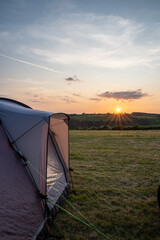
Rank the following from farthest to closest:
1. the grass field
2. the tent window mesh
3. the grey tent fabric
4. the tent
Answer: the tent window mesh < the grass field < the tent < the grey tent fabric

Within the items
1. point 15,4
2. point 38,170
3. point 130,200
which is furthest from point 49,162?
point 15,4

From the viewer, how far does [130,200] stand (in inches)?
205

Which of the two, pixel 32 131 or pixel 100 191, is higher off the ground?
pixel 32 131

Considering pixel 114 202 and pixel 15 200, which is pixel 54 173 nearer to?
pixel 114 202

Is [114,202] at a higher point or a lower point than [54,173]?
lower

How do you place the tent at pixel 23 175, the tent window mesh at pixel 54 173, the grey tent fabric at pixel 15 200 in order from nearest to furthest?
the grey tent fabric at pixel 15 200
the tent at pixel 23 175
the tent window mesh at pixel 54 173

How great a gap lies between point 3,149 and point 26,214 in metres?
1.27

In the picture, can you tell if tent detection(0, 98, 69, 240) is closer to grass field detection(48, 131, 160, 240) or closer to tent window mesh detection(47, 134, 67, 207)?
tent window mesh detection(47, 134, 67, 207)

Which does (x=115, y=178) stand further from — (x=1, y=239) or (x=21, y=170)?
(x=1, y=239)

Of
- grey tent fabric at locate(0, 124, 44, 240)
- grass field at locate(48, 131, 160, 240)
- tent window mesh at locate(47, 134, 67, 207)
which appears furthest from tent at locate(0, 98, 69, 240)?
grass field at locate(48, 131, 160, 240)

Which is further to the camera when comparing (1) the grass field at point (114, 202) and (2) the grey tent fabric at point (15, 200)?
(1) the grass field at point (114, 202)

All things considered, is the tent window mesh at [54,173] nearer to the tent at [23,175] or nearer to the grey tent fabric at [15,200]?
the tent at [23,175]

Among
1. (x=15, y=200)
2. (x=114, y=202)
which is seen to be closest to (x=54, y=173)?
(x=114, y=202)

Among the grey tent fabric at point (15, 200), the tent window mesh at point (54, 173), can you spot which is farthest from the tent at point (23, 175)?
the tent window mesh at point (54, 173)
